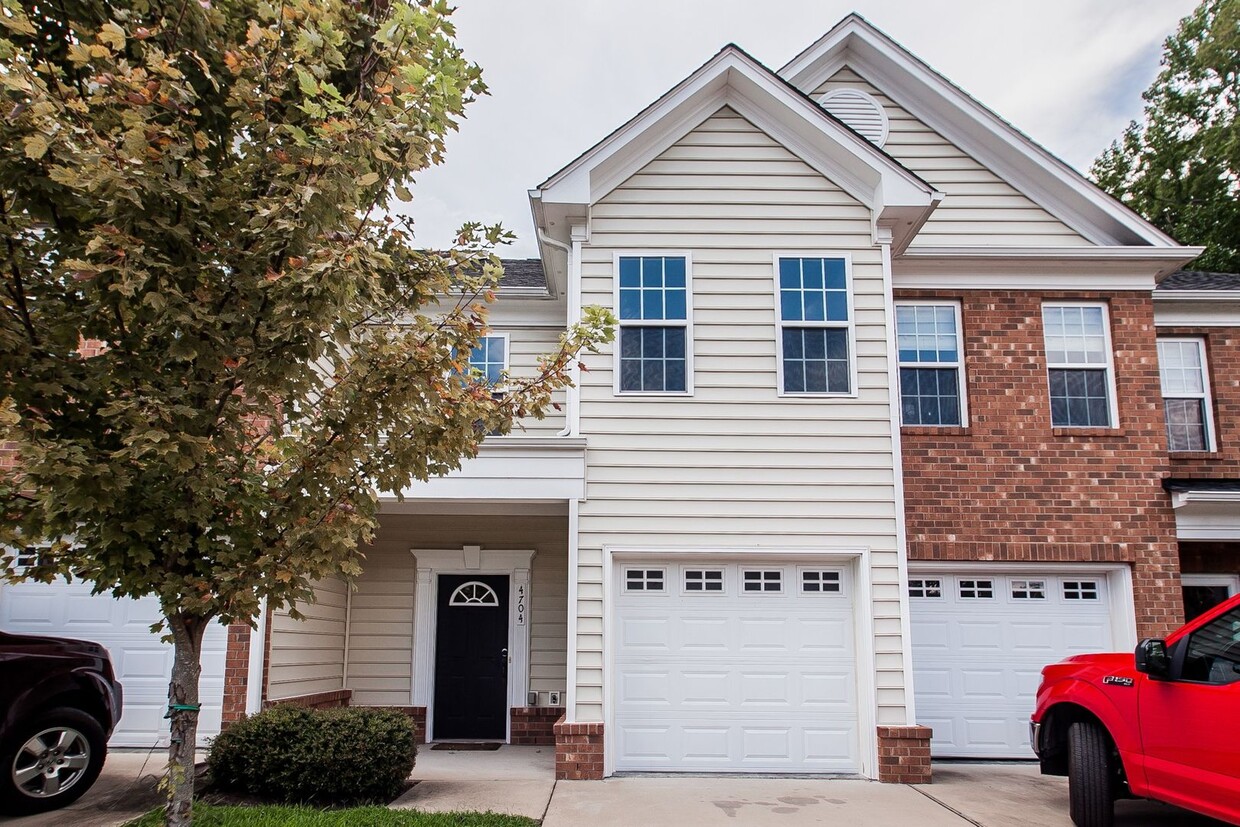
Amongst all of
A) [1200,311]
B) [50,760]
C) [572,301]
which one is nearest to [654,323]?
[572,301]

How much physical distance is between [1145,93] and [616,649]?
21895 millimetres

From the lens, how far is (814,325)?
10484 mm

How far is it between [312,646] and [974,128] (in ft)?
35.4

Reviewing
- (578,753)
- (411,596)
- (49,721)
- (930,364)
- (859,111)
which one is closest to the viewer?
(49,721)

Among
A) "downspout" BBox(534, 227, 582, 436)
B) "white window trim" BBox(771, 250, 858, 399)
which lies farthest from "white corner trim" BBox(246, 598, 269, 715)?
"white window trim" BBox(771, 250, 858, 399)

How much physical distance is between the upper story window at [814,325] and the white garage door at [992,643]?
278 cm

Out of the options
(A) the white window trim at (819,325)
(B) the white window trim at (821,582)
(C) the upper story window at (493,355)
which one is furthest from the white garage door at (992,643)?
(C) the upper story window at (493,355)

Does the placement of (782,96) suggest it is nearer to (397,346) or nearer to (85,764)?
(397,346)

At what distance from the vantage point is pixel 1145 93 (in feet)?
77.1

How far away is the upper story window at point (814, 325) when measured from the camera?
409 inches

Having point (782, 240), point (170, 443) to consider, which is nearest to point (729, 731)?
point (782, 240)

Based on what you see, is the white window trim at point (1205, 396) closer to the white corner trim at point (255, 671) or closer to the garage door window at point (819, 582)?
the garage door window at point (819, 582)

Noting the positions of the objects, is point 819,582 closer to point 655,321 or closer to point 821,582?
point 821,582

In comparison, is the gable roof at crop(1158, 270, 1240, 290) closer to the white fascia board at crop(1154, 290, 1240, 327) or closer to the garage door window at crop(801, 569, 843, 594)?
the white fascia board at crop(1154, 290, 1240, 327)
